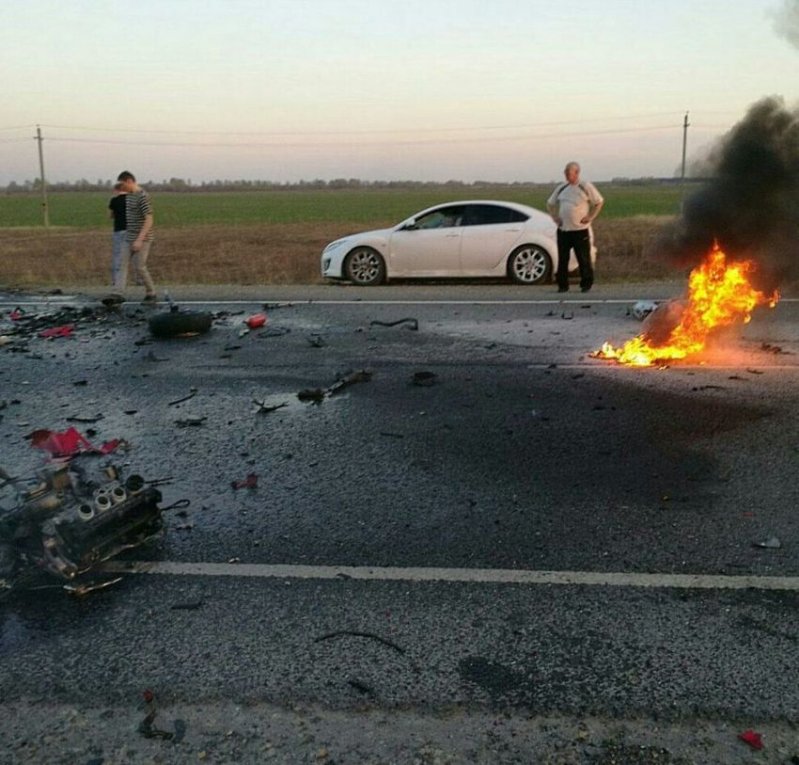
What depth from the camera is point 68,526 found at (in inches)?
143

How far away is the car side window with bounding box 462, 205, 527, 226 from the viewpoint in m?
14.7

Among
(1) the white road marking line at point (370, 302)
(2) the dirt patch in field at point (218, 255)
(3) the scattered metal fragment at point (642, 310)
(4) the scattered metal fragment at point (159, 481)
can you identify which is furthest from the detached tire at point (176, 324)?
(2) the dirt patch in field at point (218, 255)

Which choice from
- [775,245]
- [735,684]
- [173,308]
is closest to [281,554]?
[735,684]

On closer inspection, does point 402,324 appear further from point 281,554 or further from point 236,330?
point 281,554

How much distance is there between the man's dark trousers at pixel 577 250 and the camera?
1258 centimetres

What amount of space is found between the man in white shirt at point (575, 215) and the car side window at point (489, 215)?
1.89 meters

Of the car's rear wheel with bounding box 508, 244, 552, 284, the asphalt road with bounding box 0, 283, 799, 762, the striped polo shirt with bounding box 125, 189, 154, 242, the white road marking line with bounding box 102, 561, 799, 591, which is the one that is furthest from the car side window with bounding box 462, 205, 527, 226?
the white road marking line with bounding box 102, 561, 799, 591

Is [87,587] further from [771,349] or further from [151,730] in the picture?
[771,349]

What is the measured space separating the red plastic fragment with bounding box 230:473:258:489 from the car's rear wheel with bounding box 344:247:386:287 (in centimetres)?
1025

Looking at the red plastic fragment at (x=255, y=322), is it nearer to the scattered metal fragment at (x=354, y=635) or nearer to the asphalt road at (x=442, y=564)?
the asphalt road at (x=442, y=564)

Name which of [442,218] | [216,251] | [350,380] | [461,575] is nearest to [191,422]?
[350,380]

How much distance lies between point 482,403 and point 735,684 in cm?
400

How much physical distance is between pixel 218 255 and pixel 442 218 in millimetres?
14929

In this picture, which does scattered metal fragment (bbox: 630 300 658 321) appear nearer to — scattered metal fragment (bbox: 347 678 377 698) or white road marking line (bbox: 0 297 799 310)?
white road marking line (bbox: 0 297 799 310)
